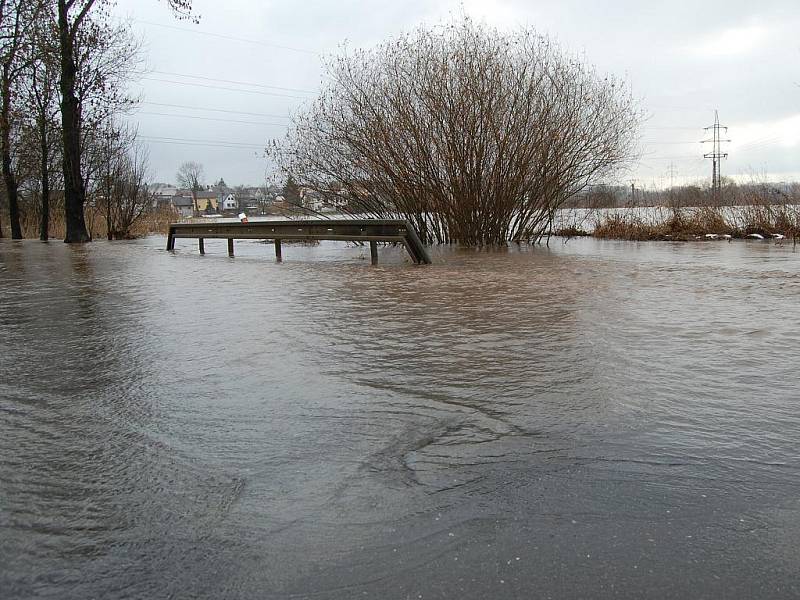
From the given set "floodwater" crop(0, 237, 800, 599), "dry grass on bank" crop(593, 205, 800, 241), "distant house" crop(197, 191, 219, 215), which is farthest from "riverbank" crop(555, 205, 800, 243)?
"distant house" crop(197, 191, 219, 215)

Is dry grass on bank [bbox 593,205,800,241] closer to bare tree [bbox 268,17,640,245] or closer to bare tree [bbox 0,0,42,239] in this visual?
bare tree [bbox 268,17,640,245]

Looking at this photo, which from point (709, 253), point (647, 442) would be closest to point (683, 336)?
point (647, 442)

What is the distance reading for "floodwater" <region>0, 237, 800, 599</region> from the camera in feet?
7.43

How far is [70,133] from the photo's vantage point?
2528 centimetres

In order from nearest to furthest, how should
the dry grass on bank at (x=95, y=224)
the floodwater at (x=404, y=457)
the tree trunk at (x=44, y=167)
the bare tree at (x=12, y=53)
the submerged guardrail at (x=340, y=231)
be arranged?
the floodwater at (x=404, y=457), the submerged guardrail at (x=340, y=231), the bare tree at (x=12, y=53), the tree trunk at (x=44, y=167), the dry grass on bank at (x=95, y=224)

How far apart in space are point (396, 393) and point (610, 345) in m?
2.17

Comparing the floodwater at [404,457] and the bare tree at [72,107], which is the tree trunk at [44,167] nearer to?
the bare tree at [72,107]

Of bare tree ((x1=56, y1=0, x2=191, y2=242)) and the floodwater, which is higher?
bare tree ((x1=56, y1=0, x2=191, y2=242))

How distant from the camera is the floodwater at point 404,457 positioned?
2266 millimetres

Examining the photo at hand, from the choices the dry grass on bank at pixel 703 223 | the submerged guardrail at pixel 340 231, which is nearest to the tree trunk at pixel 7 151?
the submerged guardrail at pixel 340 231

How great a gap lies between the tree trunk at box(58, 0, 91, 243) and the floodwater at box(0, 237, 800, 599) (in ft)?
67.1

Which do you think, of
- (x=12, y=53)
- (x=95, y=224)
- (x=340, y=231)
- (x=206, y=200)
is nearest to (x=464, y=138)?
(x=340, y=231)

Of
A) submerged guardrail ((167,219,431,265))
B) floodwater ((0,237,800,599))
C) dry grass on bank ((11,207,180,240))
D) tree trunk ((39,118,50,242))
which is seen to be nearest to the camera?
floodwater ((0,237,800,599))

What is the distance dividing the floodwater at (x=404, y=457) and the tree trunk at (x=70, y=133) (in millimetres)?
20456
